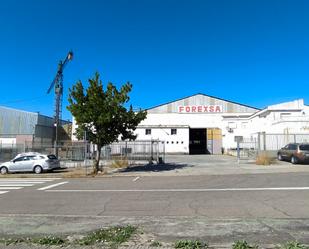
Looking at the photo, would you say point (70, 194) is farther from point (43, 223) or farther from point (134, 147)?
point (134, 147)

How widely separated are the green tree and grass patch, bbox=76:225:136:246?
52.5 ft

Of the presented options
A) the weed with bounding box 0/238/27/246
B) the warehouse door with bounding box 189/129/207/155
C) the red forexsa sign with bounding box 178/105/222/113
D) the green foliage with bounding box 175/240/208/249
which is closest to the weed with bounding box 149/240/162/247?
the green foliage with bounding box 175/240/208/249

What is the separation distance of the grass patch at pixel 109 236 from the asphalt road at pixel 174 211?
1.77 ft

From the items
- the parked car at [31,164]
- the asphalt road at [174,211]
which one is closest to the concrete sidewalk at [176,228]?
the asphalt road at [174,211]

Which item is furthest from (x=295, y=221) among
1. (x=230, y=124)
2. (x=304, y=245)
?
(x=230, y=124)

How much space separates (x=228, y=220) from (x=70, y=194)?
772 cm

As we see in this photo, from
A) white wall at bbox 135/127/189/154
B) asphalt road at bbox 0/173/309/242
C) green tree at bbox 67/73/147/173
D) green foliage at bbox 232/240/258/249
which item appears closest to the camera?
green foliage at bbox 232/240/258/249

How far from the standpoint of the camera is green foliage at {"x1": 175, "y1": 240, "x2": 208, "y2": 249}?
239 inches

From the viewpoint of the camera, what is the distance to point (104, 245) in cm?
639

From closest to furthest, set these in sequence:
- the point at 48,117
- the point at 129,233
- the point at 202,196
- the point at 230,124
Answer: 1. the point at 129,233
2. the point at 202,196
3. the point at 230,124
4. the point at 48,117

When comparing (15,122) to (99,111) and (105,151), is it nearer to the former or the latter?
(105,151)

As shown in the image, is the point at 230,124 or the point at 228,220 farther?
the point at 230,124

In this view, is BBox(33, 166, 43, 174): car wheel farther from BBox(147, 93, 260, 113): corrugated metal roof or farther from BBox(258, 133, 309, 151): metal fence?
BBox(147, 93, 260, 113): corrugated metal roof

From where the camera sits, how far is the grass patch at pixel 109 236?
21.5ft
